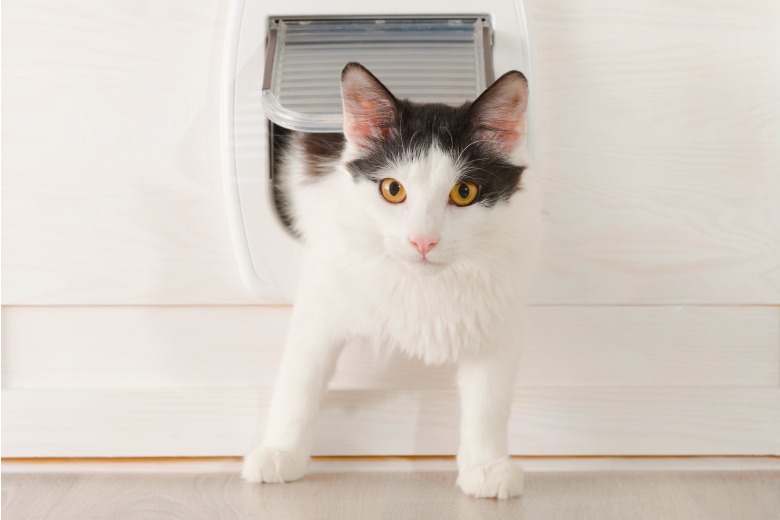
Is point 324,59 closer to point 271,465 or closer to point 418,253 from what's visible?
point 418,253

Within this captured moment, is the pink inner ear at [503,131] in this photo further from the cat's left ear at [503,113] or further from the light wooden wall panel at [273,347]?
the light wooden wall panel at [273,347]

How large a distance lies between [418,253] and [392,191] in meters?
0.12

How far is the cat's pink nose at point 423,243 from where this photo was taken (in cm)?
120

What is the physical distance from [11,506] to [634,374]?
4.02ft

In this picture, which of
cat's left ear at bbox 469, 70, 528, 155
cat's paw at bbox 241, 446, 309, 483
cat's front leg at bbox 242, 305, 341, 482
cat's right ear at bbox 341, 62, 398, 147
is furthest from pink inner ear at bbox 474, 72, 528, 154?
cat's paw at bbox 241, 446, 309, 483

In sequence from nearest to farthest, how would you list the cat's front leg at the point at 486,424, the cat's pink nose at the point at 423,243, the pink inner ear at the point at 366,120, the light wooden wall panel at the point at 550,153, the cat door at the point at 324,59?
the cat's pink nose at the point at 423,243 < the pink inner ear at the point at 366,120 < the cat's front leg at the point at 486,424 < the cat door at the point at 324,59 < the light wooden wall panel at the point at 550,153

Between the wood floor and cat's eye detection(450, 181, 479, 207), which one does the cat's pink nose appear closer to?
cat's eye detection(450, 181, 479, 207)

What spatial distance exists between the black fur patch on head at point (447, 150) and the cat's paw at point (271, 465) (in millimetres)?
505

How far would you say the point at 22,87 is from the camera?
167cm

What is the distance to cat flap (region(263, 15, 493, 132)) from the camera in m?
1.47

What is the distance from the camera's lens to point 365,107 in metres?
1.31

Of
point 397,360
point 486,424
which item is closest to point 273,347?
point 397,360

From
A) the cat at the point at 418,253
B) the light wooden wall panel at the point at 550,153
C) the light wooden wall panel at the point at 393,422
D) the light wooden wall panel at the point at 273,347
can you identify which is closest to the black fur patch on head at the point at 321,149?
the cat at the point at 418,253

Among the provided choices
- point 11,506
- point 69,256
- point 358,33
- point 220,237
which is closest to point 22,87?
point 69,256
